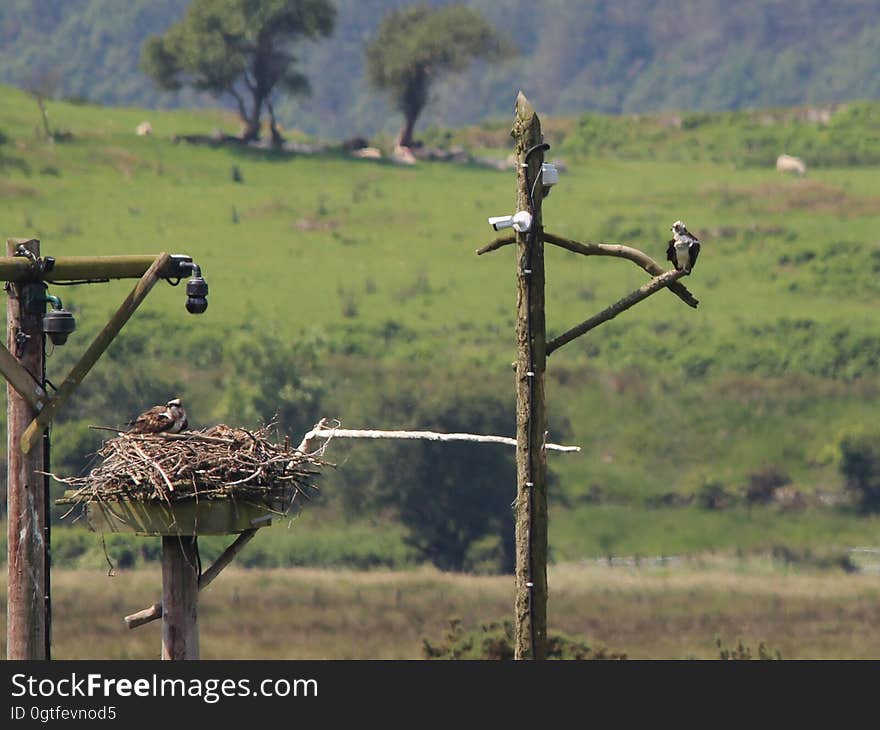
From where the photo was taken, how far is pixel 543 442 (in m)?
13.9

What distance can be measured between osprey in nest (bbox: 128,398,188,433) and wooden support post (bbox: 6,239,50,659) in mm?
755

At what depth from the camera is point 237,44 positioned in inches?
4434

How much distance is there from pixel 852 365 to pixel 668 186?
28.7 metres

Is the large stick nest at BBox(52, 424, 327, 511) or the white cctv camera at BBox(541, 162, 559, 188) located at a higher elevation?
the white cctv camera at BBox(541, 162, 559, 188)

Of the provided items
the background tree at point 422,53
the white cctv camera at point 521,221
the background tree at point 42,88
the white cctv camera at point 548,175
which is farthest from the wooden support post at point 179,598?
the background tree at point 422,53

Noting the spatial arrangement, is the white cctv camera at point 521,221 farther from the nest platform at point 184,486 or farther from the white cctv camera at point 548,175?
the nest platform at point 184,486

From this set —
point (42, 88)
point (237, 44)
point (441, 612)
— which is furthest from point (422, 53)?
point (441, 612)

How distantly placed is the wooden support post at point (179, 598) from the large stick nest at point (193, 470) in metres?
0.37

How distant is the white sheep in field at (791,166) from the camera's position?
330ft

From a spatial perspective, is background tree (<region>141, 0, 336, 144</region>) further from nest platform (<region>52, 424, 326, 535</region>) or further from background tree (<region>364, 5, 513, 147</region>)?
nest platform (<region>52, 424, 326, 535</region>)

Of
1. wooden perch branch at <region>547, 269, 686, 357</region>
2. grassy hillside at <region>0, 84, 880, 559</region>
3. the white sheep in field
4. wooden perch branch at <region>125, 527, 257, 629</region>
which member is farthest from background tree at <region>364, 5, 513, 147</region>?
wooden perch branch at <region>547, 269, 686, 357</region>

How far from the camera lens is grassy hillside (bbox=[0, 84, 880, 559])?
5925 cm
